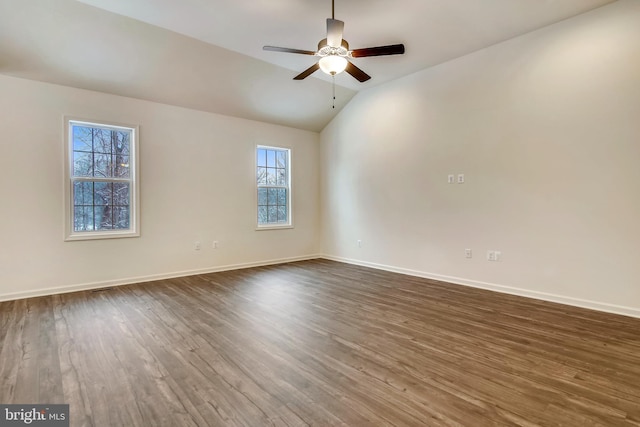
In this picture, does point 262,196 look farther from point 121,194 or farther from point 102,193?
point 102,193

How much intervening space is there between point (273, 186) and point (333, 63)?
349 cm

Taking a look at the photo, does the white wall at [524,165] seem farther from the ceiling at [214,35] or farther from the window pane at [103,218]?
the window pane at [103,218]

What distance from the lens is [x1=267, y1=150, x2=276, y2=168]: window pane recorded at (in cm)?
601

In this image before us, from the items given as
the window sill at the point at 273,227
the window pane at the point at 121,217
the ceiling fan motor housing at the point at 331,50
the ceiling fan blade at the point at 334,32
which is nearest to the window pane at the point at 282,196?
the window sill at the point at 273,227

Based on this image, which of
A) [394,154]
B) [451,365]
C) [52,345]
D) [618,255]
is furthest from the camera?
[394,154]

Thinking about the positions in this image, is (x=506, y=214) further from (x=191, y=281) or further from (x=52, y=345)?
(x=52, y=345)

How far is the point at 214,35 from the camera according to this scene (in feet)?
12.2

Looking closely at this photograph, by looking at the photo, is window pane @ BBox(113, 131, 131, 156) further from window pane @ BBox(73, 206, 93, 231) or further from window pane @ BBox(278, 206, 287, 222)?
window pane @ BBox(278, 206, 287, 222)

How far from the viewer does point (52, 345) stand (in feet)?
8.09

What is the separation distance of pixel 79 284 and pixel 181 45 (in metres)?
3.39

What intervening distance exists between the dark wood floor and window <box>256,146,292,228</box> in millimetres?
2455

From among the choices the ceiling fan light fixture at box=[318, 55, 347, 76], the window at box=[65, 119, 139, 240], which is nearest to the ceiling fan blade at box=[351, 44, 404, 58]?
the ceiling fan light fixture at box=[318, 55, 347, 76]

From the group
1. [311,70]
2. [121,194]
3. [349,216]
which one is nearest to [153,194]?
[121,194]

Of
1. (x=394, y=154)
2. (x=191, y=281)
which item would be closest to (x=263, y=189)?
(x=191, y=281)
